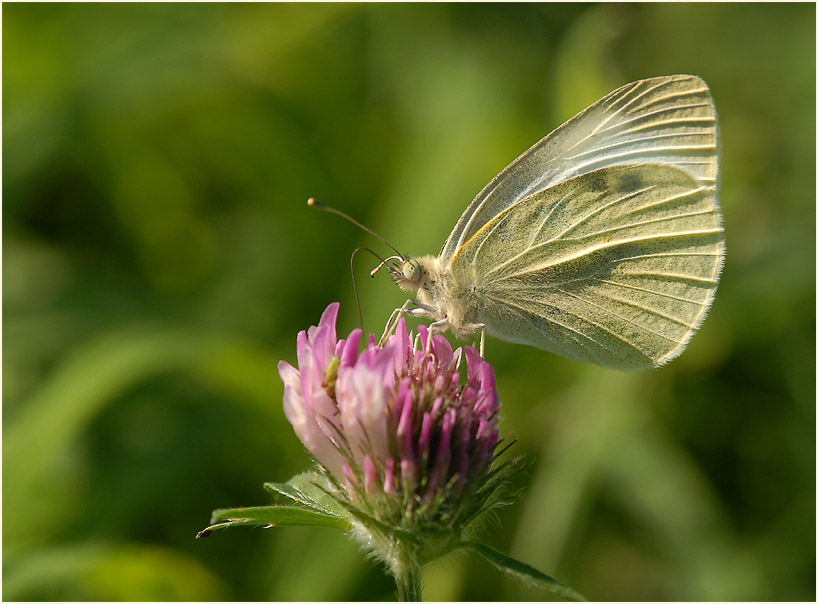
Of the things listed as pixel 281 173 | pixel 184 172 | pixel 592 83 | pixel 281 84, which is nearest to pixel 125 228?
pixel 184 172

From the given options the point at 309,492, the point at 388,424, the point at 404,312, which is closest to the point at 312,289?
the point at 404,312

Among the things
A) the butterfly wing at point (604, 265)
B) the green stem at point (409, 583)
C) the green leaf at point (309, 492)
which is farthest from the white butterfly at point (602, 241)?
the green stem at point (409, 583)

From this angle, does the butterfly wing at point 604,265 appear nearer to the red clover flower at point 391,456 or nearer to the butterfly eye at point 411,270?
the butterfly eye at point 411,270

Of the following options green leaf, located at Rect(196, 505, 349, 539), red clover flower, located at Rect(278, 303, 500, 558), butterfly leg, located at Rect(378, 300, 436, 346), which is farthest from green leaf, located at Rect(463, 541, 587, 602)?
butterfly leg, located at Rect(378, 300, 436, 346)

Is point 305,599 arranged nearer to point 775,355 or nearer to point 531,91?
point 775,355

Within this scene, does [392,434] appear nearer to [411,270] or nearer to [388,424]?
[388,424]

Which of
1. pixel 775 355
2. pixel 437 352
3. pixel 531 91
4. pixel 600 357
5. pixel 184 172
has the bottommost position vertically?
pixel 775 355
